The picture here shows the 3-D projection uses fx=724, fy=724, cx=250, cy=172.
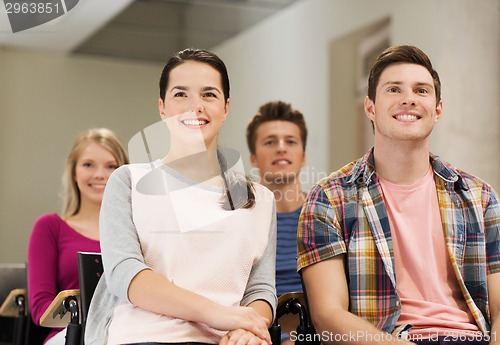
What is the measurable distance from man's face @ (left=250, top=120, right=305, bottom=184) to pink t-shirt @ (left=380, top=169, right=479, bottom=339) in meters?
0.81

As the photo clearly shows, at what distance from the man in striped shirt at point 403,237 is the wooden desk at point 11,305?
4.34ft

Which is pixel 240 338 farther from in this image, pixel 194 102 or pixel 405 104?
pixel 405 104

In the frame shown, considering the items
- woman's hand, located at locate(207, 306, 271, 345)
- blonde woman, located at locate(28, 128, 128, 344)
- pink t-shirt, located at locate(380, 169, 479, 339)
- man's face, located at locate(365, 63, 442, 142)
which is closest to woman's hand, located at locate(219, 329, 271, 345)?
woman's hand, located at locate(207, 306, 271, 345)

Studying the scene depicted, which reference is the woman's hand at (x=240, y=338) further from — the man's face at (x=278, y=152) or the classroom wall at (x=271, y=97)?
the classroom wall at (x=271, y=97)

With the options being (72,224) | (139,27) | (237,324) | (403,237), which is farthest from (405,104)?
(139,27)

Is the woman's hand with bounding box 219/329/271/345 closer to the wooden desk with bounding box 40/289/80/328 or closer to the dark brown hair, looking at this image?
the wooden desk with bounding box 40/289/80/328

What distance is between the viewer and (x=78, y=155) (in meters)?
2.88

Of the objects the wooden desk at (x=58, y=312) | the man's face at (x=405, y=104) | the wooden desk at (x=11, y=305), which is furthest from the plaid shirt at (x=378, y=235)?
the wooden desk at (x=11, y=305)

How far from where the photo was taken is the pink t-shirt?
1902 mm

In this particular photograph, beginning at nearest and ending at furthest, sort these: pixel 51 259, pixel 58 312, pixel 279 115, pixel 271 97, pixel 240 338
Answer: pixel 240 338, pixel 58 312, pixel 51 259, pixel 279 115, pixel 271 97

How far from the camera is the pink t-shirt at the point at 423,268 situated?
6.24 ft

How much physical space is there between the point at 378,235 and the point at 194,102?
0.60m

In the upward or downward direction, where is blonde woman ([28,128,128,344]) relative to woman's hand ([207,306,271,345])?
upward

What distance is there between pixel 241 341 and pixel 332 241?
1.56 ft
